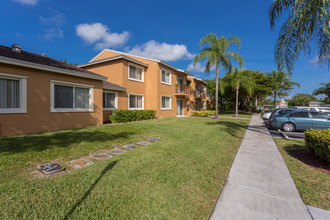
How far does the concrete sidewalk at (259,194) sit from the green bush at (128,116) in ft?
31.1

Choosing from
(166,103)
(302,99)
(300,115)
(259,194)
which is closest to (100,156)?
(259,194)

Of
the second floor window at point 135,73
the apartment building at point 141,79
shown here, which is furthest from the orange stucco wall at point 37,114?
the second floor window at point 135,73

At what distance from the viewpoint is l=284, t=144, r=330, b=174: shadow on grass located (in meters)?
4.50

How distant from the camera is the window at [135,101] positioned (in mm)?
15617

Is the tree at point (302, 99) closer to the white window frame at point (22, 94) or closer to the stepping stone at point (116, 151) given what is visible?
the stepping stone at point (116, 151)

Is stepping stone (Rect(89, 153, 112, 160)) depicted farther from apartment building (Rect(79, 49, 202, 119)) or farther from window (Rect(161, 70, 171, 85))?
window (Rect(161, 70, 171, 85))

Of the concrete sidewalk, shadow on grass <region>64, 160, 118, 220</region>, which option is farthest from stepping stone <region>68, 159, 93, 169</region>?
the concrete sidewalk

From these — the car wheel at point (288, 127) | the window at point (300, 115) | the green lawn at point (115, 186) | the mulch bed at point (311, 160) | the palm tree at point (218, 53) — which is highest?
the palm tree at point (218, 53)

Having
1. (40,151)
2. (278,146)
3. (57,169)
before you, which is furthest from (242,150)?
(40,151)

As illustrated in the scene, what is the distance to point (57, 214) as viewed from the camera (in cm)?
231

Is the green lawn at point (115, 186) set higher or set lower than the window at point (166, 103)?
lower

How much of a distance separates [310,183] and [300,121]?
348 inches

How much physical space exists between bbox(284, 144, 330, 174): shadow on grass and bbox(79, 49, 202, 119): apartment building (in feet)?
39.9

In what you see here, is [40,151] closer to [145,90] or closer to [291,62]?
[291,62]
